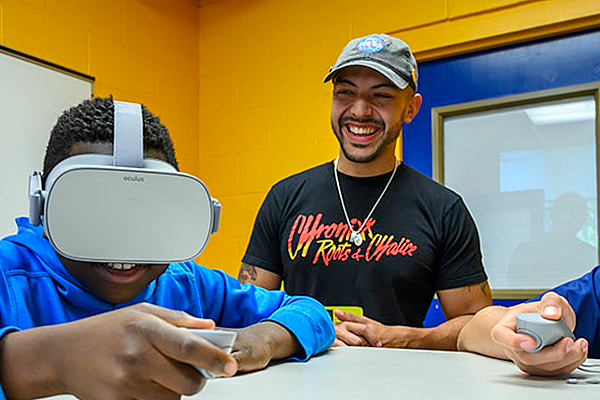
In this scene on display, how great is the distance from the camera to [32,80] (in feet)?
7.49

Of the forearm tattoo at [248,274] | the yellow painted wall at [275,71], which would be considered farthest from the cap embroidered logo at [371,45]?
the yellow painted wall at [275,71]

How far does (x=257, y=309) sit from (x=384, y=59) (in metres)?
0.90

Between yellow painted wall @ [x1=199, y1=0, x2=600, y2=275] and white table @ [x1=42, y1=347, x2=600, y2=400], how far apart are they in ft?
5.94

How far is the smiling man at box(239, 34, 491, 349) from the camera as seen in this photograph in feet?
5.41

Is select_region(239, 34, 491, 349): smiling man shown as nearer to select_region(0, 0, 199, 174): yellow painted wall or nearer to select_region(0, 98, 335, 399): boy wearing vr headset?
select_region(0, 98, 335, 399): boy wearing vr headset

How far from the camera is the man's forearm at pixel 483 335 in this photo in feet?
3.23

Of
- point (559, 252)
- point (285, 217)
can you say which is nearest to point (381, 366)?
point (285, 217)

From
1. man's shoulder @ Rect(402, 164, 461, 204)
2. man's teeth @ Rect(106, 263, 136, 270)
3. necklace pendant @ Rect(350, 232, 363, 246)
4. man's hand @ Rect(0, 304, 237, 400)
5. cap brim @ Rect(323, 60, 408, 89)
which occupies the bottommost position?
man's hand @ Rect(0, 304, 237, 400)

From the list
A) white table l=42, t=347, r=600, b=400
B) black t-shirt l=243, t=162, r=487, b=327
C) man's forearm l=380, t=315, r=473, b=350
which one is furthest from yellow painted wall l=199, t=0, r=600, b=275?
white table l=42, t=347, r=600, b=400

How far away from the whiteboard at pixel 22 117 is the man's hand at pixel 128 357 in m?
1.84

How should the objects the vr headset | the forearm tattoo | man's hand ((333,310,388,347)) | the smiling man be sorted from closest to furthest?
1. the vr headset
2. man's hand ((333,310,388,347))
3. the smiling man
4. the forearm tattoo

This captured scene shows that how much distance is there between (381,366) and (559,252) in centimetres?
161

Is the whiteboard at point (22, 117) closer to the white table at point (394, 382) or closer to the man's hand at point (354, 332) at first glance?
A: the man's hand at point (354, 332)

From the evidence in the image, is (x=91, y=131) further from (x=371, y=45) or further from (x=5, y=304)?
(x=371, y=45)
